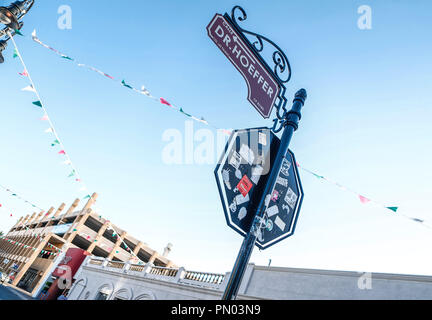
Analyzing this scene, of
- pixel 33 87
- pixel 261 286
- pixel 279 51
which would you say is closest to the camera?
pixel 279 51

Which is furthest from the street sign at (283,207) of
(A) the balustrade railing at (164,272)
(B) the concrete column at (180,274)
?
(A) the balustrade railing at (164,272)

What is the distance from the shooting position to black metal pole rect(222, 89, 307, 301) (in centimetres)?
201

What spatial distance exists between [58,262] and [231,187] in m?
34.9

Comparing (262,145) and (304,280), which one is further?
(304,280)

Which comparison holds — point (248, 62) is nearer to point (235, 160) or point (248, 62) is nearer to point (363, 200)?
point (235, 160)

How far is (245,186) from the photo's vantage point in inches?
87.0

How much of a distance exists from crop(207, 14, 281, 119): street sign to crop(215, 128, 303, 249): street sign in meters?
0.42

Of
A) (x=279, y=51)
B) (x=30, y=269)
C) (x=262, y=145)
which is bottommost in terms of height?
(x=30, y=269)

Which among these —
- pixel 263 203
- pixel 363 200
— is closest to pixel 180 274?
pixel 363 200

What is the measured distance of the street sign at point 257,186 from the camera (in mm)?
2080

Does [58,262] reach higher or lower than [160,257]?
lower

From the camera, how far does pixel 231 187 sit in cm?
A: 207

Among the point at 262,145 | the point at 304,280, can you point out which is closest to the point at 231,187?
the point at 262,145
